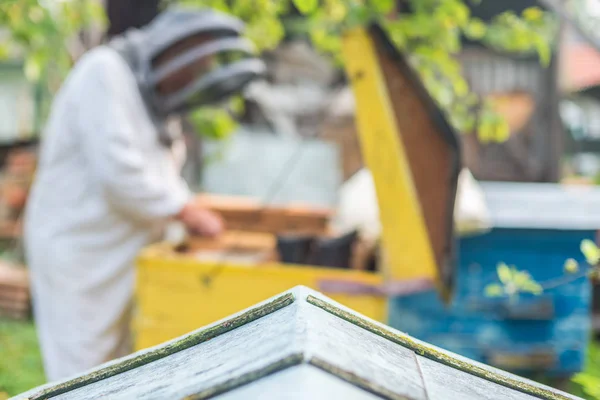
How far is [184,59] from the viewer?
130 inches

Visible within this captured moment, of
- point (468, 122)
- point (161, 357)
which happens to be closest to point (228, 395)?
point (161, 357)

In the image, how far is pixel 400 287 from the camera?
8.91 ft

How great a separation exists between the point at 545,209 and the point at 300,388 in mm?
3775

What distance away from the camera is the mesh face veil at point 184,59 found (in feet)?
10.9

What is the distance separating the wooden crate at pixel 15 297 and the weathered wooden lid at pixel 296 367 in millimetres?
5446

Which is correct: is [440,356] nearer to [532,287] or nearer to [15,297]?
[532,287]

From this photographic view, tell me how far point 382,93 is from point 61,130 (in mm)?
1493

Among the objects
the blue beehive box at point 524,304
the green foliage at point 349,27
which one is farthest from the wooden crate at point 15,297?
the blue beehive box at point 524,304

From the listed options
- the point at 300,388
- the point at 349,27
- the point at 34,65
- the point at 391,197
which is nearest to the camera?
the point at 300,388

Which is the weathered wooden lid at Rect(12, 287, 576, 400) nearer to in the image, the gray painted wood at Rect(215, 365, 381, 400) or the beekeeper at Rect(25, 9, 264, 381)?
the gray painted wood at Rect(215, 365, 381, 400)

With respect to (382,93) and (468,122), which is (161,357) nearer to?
(382,93)

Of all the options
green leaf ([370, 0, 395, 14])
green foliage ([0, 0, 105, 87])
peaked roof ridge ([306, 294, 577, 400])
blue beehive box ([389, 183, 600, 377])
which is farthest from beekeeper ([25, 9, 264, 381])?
peaked roof ridge ([306, 294, 577, 400])

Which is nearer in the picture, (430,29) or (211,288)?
(211,288)

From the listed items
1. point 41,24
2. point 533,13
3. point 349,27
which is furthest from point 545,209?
point 41,24
